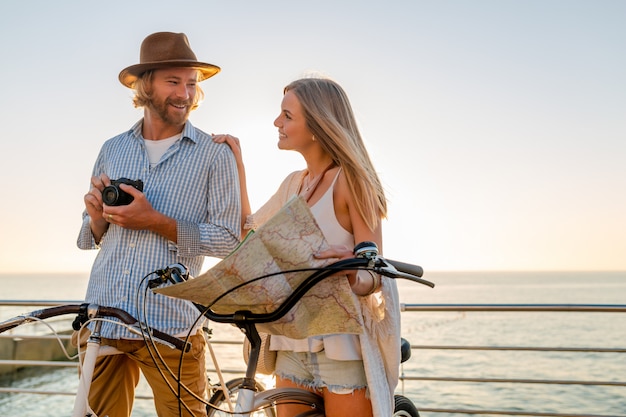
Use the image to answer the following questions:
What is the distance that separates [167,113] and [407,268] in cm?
113

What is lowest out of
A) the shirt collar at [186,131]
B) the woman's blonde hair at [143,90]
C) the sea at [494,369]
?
the sea at [494,369]

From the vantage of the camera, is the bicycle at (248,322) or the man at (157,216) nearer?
the bicycle at (248,322)

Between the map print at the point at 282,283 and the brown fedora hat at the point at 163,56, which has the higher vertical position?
the brown fedora hat at the point at 163,56

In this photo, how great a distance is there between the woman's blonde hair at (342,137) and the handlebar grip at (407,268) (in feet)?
0.98

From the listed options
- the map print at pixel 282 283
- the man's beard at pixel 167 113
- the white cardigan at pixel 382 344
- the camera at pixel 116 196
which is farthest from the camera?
the man's beard at pixel 167 113

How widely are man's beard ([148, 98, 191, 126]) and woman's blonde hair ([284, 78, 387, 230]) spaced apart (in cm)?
→ 47

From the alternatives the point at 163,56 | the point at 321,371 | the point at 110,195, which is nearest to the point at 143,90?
the point at 163,56

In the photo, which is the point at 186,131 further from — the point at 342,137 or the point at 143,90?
the point at 342,137

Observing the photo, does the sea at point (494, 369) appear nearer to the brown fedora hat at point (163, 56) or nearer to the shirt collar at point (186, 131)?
the shirt collar at point (186, 131)

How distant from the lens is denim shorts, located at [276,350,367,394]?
1678mm

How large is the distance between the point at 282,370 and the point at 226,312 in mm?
451

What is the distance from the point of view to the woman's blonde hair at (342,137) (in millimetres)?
1675

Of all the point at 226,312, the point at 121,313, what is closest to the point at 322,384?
the point at 226,312

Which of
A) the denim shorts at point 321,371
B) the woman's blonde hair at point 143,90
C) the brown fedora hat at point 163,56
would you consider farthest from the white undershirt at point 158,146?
the denim shorts at point 321,371
